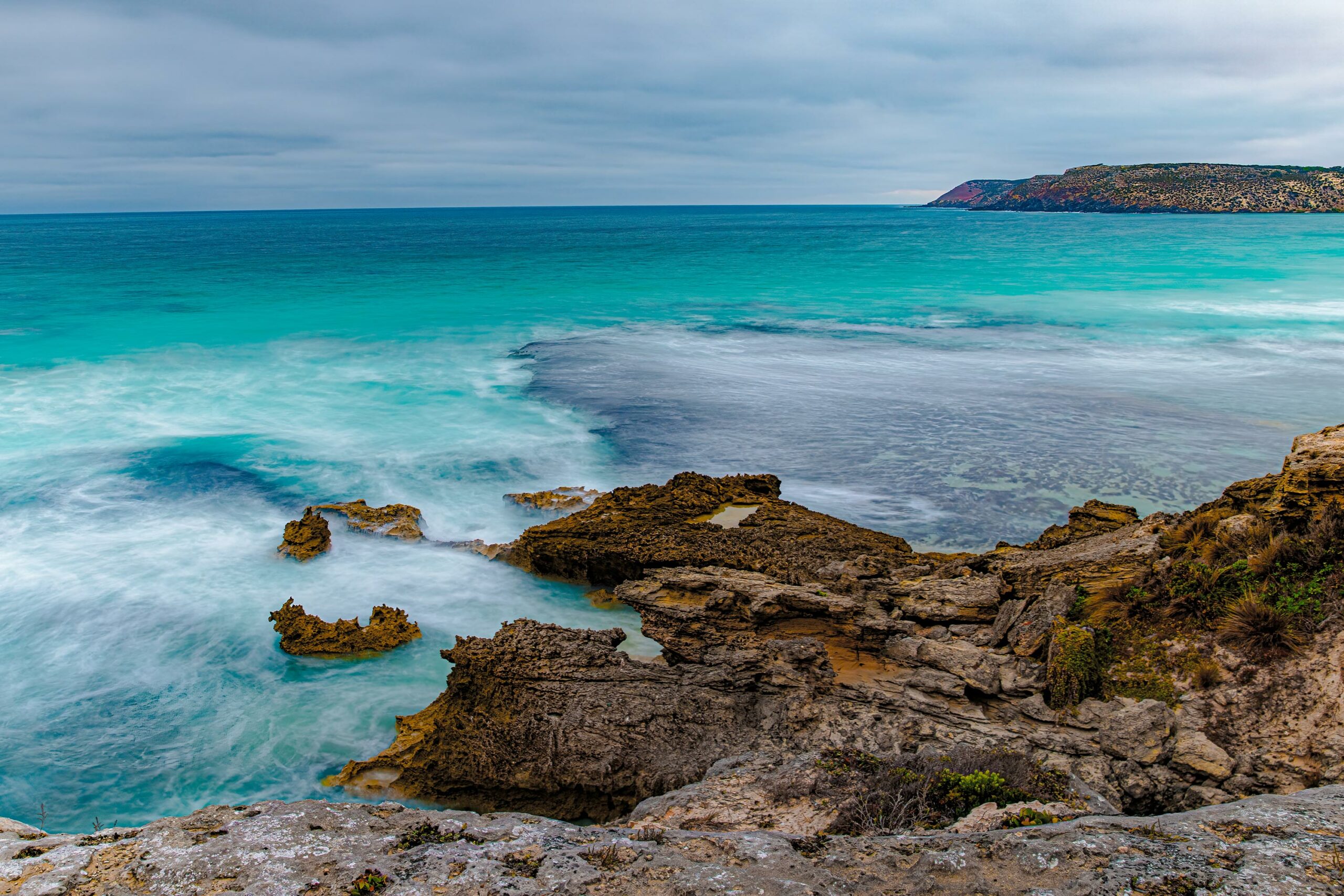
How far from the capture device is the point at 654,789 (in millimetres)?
6250

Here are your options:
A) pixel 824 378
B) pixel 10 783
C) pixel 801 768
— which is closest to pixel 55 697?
pixel 10 783

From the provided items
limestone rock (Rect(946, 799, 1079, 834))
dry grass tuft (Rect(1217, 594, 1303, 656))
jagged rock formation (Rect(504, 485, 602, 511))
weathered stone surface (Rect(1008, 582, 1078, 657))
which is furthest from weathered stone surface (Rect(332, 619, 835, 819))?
jagged rock formation (Rect(504, 485, 602, 511))

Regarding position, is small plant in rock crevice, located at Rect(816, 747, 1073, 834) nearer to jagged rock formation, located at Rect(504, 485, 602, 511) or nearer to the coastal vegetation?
the coastal vegetation

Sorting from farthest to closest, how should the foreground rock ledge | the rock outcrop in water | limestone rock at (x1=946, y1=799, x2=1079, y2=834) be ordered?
the rock outcrop in water < limestone rock at (x1=946, y1=799, x2=1079, y2=834) < the foreground rock ledge

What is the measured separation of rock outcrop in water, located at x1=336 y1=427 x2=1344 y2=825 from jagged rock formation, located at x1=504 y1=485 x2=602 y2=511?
5.32 m

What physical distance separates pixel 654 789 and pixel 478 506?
9.30 m

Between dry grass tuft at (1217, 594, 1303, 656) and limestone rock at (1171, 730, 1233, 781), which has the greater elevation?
dry grass tuft at (1217, 594, 1303, 656)

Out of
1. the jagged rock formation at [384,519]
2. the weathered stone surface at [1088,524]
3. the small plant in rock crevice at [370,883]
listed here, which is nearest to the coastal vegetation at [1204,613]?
the weathered stone surface at [1088,524]

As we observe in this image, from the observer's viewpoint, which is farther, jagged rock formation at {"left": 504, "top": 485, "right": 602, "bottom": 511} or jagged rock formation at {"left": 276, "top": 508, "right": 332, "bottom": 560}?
jagged rock formation at {"left": 504, "top": 485, "right": 602, "bottom": 511}

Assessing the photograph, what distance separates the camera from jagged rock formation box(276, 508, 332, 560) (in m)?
12.4

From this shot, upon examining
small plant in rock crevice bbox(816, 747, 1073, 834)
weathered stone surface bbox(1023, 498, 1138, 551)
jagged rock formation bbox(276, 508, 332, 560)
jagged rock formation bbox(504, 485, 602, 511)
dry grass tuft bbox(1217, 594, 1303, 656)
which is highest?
dry grass tuft bbox(1217, 594, 1303, 656)

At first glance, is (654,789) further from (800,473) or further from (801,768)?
(800,473)

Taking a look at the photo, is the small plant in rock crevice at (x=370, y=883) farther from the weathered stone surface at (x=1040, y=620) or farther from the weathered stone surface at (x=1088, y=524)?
the weathered stone surface at (x=1088, y=524)

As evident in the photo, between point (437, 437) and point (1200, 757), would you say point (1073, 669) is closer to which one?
point (1200, 757)
